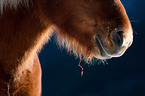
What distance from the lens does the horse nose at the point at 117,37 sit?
67 cm

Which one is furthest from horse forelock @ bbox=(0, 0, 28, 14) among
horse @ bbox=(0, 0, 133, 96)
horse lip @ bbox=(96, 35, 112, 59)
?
horse lip @ bbox=(96, 35, 112, 59)

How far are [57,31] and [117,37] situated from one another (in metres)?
0.29

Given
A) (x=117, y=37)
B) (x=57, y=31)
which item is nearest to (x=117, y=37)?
(x=117, y=37)

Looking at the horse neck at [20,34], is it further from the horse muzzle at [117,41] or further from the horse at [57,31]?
the horse muzzle at [117,41]

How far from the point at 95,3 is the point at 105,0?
0.13 ft

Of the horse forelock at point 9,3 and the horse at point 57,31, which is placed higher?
the horse forelock at point 9,3

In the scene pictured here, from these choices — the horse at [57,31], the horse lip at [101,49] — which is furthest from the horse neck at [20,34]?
the horse lip at [101,49]

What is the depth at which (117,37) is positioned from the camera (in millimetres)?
673

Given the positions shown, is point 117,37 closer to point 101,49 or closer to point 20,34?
point 101,49

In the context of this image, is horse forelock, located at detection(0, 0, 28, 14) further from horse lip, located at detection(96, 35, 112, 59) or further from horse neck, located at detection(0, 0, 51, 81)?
horse lip, located at detection(96, 35, 112, 59)

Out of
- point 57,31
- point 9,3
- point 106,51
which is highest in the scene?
point 9,3

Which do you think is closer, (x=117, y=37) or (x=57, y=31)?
(x=117, y=37)

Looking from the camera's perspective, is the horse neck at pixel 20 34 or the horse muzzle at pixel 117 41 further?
the horse neck at pixel 20 34

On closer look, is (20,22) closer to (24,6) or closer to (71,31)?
(24,6)
